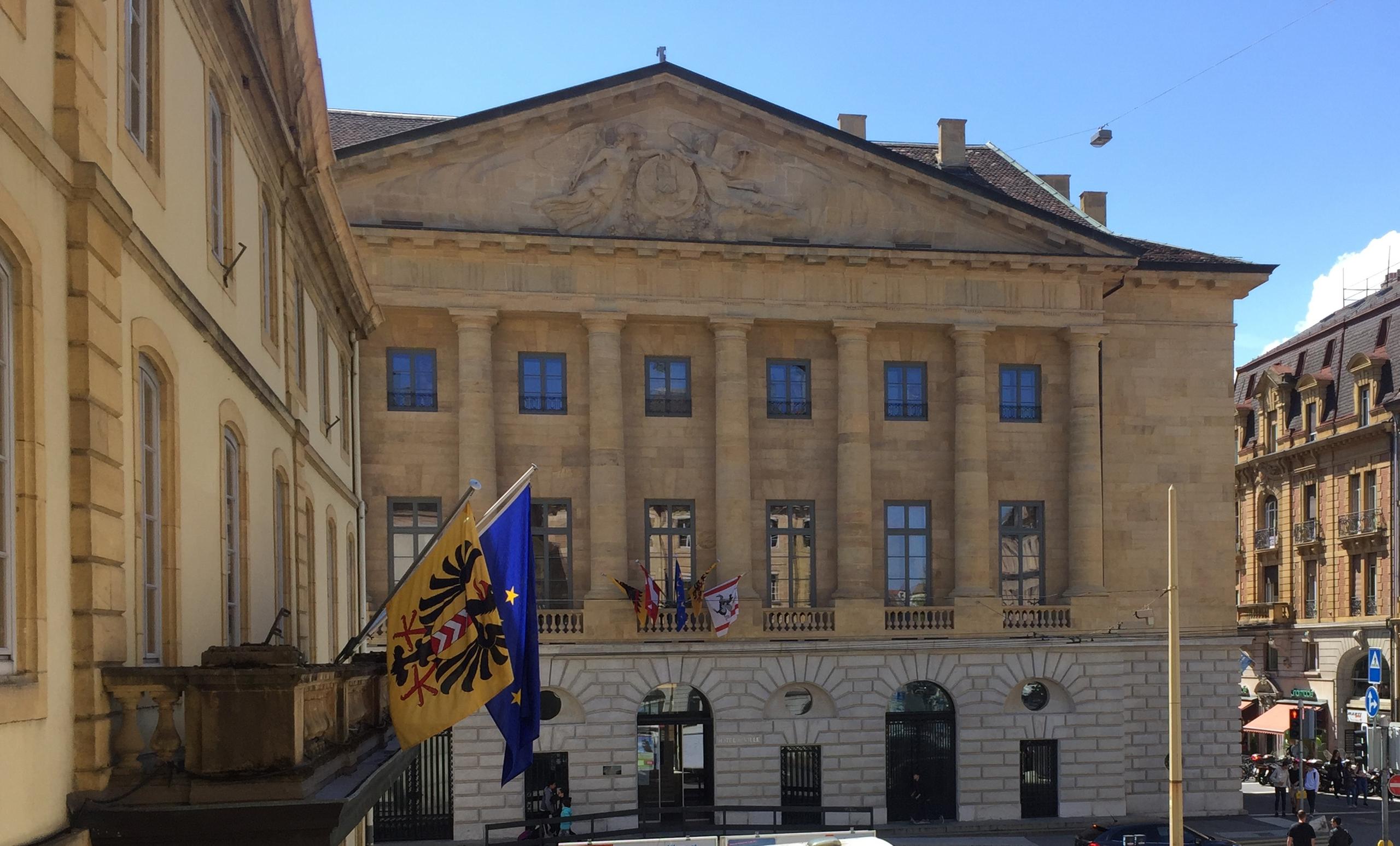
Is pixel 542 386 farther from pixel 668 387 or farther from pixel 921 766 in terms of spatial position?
pixel 921 766

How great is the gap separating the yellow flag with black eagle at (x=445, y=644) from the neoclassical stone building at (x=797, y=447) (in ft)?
84.3

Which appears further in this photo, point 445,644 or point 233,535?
point 233,535

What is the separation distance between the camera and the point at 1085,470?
41.9 m

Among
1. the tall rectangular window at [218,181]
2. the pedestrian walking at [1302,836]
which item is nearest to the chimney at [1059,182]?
the pedestrian walking at [1302,836]

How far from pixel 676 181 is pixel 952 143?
1129 centimetres

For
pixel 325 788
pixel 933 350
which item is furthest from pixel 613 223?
pixel 325 788

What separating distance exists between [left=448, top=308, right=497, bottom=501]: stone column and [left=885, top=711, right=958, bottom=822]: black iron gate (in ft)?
43.6

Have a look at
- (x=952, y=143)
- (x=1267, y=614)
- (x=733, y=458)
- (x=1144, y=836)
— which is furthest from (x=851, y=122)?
(x=1267, y=614)

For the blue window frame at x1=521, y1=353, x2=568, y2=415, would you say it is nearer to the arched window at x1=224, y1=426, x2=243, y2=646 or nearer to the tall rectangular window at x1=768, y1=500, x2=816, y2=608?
the tall rectangular window at x1=768, y1=500, x2=816, y2=608

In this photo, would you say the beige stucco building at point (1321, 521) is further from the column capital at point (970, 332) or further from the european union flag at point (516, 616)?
the european union flag at point (516, 616)

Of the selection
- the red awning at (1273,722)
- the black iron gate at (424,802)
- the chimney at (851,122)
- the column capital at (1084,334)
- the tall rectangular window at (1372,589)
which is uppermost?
the chimney at (851,122)

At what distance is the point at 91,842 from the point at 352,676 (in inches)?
185

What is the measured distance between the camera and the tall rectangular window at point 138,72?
1030cm

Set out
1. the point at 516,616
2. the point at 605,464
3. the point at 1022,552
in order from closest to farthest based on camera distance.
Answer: the point at 516,616, the point at 605,464, the point at 1022,552
